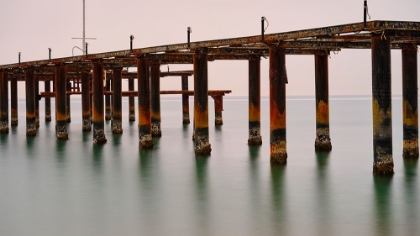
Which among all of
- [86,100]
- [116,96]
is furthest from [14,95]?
[116,96]

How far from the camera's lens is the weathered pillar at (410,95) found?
19312mm

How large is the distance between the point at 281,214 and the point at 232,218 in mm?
1035

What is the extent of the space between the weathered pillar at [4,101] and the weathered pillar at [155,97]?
7.27 m

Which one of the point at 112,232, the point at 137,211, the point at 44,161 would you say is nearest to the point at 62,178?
the point at 44,161

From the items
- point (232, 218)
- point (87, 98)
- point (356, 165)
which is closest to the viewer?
point (232, 218)

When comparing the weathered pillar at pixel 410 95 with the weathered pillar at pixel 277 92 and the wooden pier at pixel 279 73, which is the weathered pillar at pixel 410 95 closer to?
the wooden pier at pixel 279 73

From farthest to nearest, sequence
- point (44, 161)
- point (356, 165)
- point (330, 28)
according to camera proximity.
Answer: point (44, 161) < point (356, 165) < point (330, 28)

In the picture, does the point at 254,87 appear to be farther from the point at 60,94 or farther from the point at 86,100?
the point at 86,100

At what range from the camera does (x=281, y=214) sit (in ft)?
47.3

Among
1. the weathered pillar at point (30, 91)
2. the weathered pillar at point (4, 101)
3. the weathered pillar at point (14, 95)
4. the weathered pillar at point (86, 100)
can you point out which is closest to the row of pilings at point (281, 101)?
the weathered pillar at point (86, 100)

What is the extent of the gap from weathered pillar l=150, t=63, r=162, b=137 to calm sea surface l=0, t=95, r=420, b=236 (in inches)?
103

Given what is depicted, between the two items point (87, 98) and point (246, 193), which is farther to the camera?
point (87, 98)

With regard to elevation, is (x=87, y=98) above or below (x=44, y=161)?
Result: above

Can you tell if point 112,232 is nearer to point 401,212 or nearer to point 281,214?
point 281,214
